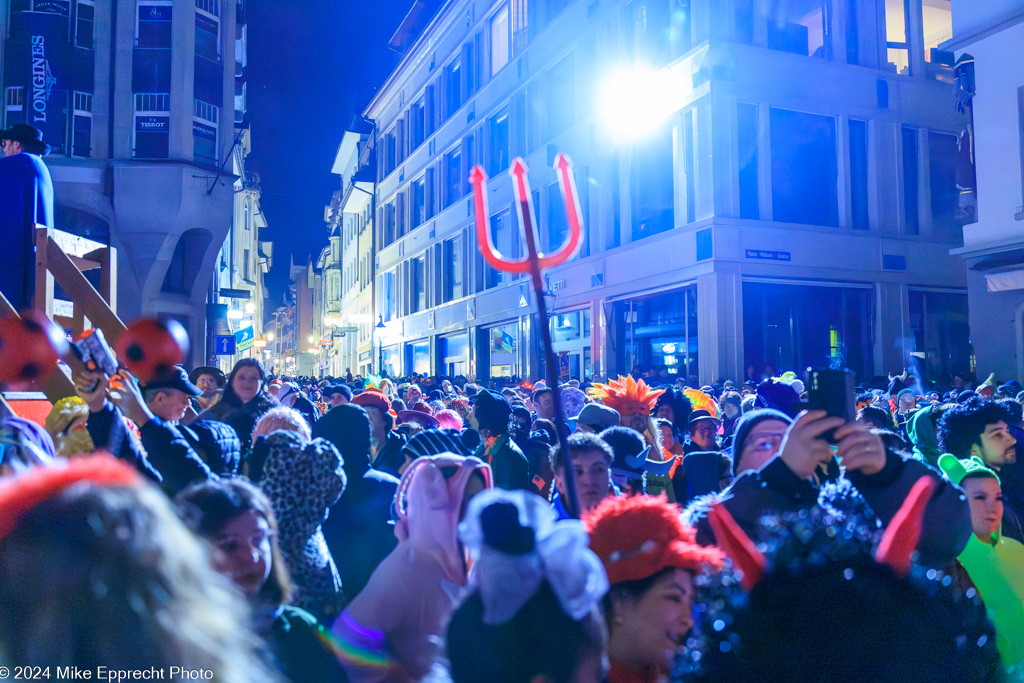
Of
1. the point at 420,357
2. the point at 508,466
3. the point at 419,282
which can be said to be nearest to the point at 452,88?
the point at 419,282

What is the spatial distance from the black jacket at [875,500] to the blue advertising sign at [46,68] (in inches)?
931

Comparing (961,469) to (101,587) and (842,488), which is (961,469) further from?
(101,587)

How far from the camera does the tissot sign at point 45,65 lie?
21.1m

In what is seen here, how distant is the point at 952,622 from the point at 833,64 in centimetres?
2171

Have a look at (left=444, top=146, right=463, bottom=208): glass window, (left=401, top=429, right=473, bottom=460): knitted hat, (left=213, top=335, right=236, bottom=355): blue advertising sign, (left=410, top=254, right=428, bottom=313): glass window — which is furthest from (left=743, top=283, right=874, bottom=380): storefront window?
(left=410, top=254, right=428, bottom=313): glass window

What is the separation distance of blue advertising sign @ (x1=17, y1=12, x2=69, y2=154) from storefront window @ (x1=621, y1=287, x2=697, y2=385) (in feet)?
56.4

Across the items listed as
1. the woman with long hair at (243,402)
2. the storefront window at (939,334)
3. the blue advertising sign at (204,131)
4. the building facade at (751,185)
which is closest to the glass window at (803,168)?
the building facade at (751,185)

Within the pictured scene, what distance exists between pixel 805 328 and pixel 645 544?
19669mm

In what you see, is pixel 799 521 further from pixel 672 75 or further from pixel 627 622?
pixel 672 75

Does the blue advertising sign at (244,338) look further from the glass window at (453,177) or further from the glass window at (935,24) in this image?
the glass window at (453,177)

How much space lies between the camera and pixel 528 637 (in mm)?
1994

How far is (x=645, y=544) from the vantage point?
2.41 meters

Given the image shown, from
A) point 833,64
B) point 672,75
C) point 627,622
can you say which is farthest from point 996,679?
point 833,64

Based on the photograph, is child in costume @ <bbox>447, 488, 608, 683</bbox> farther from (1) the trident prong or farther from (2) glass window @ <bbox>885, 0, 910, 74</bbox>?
(2) glass window @ <bbox>885, 0, 910, 74</bbox>
